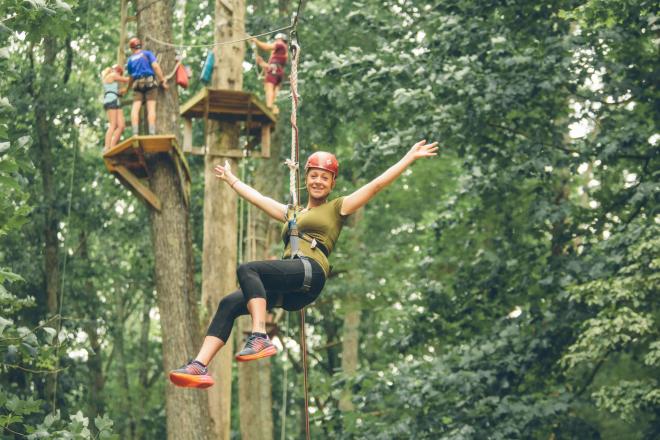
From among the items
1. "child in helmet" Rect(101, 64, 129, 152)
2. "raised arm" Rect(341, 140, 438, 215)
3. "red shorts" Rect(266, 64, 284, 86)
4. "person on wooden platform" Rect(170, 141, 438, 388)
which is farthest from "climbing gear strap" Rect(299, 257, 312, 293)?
"red shorts" Rect(266, 64, 284, 86)

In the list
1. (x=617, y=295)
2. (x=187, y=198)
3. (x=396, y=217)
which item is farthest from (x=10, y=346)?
(x=396, y=217)

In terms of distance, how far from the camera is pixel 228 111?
45.0 feet

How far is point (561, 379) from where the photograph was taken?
45.9 ft

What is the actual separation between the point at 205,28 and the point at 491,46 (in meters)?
9.06

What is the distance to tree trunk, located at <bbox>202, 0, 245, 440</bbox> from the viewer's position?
13211 mm

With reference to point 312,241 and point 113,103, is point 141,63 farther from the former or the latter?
point 312,241

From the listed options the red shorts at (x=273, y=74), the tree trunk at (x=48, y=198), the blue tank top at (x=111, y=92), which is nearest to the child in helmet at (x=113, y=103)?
the blue tank top at (x=111, y=92)

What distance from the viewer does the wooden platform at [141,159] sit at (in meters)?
12.3

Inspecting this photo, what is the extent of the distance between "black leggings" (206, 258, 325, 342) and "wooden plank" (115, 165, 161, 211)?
6.10 m

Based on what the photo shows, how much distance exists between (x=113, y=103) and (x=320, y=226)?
24.1ft

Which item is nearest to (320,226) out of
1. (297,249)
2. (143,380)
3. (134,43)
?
(297,249)

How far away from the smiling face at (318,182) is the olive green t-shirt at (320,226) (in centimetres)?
8

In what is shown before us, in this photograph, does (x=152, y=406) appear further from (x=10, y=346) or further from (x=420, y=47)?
(x=10, y=346)

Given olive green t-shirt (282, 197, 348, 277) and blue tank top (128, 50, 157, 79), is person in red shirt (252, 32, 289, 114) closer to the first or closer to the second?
blue tank top (128, 50, 157, 79)
